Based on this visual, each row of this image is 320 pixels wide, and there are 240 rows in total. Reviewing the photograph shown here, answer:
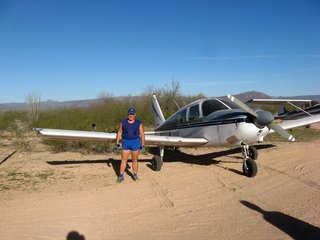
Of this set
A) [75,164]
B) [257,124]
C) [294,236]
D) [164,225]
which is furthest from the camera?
[75,164]

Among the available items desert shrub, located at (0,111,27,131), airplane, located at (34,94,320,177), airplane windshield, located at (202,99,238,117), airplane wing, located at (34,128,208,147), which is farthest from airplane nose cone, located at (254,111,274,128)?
desert shrub, located at (0,111,27,131)

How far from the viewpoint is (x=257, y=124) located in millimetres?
8367

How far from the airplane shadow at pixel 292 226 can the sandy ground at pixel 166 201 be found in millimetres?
12

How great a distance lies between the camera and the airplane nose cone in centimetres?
808

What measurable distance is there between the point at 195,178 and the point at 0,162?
23.6ft

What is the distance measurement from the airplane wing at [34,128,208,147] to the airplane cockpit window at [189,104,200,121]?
839 mm

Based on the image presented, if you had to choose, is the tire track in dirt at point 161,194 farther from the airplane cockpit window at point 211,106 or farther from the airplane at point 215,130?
the airplane cockpit window at point 211,106

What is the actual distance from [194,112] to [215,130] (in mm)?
1256

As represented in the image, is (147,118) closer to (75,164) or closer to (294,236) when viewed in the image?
(75,164)

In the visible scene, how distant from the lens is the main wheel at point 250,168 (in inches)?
324

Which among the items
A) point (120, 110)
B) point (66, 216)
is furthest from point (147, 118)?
point (66, 216)

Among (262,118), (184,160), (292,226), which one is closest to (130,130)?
(262,118)

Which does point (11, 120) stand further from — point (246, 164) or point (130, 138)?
point (246, 164)

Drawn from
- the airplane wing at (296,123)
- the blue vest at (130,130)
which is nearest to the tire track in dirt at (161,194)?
the blue vest at (130,130)
